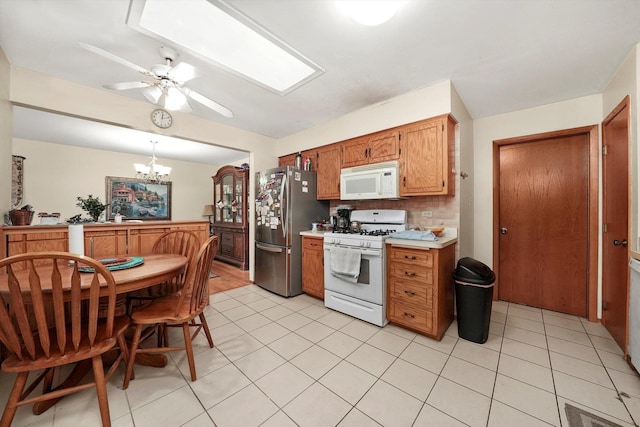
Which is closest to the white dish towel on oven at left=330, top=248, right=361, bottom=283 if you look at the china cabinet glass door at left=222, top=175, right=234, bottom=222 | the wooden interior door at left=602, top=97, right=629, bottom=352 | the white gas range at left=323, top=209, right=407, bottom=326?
the white gas range at left=323, top=209, right=407, bottom=326

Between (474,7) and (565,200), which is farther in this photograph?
(565,200)

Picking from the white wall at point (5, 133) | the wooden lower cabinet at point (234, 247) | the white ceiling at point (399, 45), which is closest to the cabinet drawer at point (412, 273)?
the white ceiling at point (399, 45)

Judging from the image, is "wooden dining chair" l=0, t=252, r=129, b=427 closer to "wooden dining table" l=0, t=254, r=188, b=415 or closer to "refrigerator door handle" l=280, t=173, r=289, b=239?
"wooden dining table" l=0, t=254, r=188, b=415

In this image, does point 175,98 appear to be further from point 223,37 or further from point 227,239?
point 227,239

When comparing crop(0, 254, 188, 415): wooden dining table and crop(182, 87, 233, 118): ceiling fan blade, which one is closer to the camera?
crop(0, 254, 188, 415): wooden dining table

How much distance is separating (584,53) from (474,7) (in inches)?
47.8

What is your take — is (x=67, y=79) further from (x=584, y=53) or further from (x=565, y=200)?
(x=565, y=200)

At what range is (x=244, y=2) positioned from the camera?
143 centimetres

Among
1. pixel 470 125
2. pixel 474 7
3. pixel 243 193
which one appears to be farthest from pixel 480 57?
pixel 243 193

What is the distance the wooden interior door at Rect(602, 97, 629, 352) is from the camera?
1.92m

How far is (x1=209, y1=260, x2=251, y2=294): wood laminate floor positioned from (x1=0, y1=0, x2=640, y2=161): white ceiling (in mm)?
2665

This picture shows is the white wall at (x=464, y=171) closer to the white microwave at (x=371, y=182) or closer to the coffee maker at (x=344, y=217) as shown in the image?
the white microwave at (x=371, y=182)

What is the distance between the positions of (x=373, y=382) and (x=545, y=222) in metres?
2.79

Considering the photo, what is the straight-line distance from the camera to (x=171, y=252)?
2646mm
